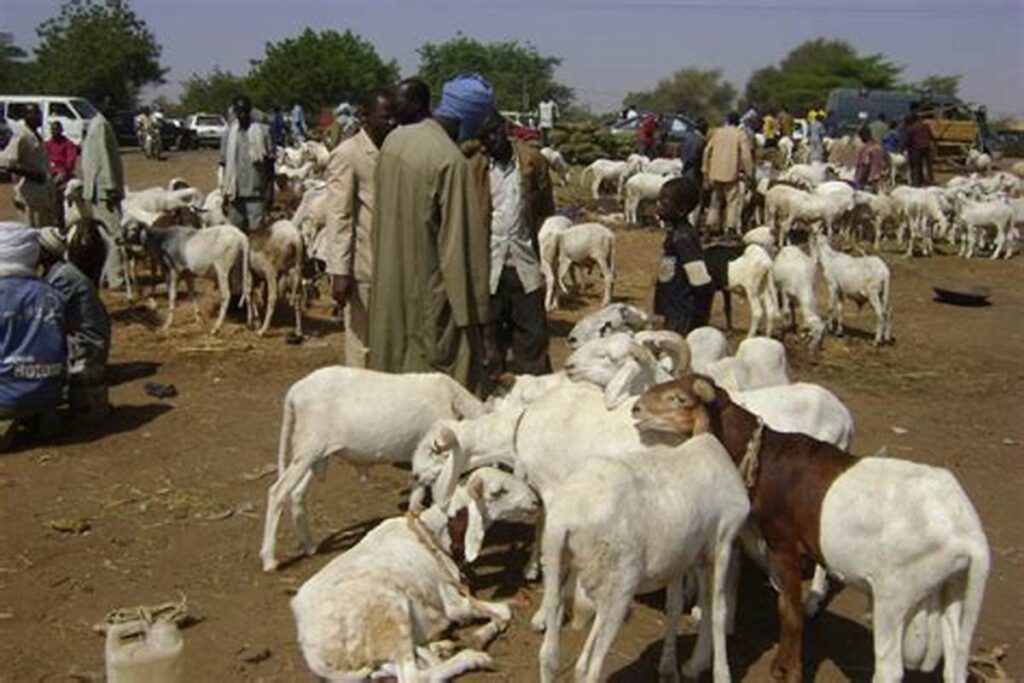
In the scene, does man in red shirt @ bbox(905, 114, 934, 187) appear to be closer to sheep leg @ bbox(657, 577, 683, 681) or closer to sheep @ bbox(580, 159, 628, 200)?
sheep @ bbox(580, 159, 628, 200)

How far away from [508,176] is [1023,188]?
19968 mm

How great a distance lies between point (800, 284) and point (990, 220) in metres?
9.32

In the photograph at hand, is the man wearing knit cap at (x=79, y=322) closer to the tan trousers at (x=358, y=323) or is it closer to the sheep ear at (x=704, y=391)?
the tan trousers at (x=358, y=323)

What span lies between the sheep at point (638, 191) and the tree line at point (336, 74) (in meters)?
22.4

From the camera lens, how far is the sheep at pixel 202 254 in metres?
10.9

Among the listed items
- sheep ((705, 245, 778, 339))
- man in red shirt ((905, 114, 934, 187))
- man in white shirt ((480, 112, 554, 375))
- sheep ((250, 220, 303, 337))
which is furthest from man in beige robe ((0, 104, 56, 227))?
man in red shirt ((905, 114, 934, 187))

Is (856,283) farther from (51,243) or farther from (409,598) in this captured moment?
(409,598)

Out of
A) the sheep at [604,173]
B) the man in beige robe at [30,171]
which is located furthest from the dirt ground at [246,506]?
the sheep at [604,173]

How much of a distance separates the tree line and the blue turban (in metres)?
35.7

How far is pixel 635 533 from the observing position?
12.7 ft

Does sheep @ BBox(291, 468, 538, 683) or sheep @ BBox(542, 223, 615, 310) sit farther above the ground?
sheep @ BBox(542, 223, 615, 310)

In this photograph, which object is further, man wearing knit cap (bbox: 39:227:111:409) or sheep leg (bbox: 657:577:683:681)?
man wearing knit cap (bbox: 39:227:111:409)

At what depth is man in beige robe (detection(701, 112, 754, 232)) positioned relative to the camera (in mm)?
17516

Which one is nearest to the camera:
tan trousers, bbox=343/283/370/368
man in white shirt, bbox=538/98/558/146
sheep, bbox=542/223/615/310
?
tan trousers, bbox=343/283/370/368
